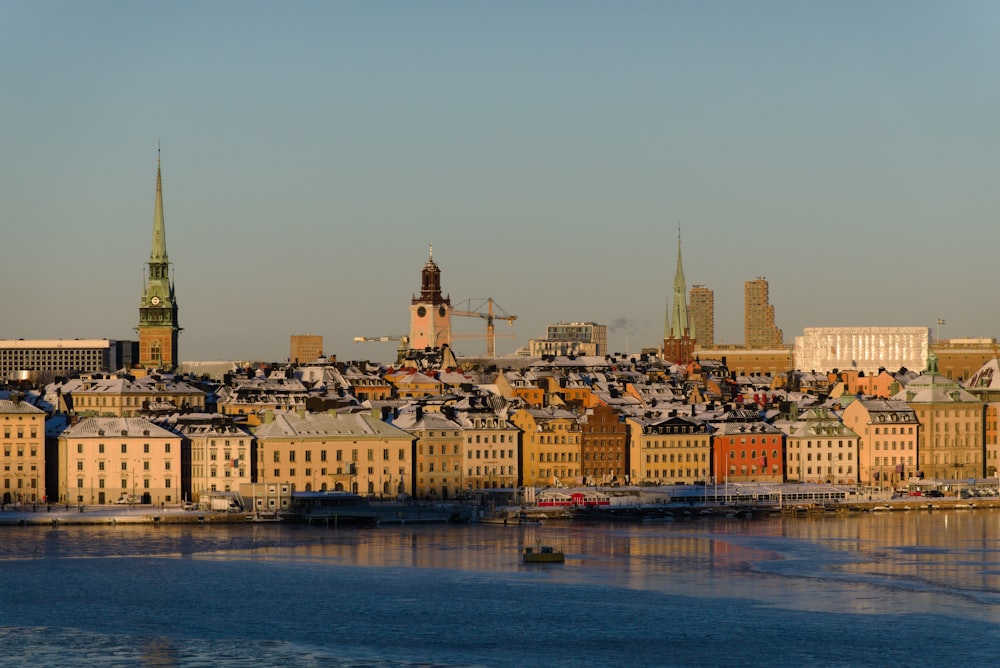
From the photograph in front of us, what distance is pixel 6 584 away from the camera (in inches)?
2662

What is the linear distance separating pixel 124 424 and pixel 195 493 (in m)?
3.93

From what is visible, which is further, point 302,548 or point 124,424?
point 124,424

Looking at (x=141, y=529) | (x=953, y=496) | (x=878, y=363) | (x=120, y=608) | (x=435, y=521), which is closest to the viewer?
(x=120, y=608)

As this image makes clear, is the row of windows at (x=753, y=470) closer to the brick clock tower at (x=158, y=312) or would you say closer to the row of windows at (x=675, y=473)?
the row of windows at (x=675, y=473)

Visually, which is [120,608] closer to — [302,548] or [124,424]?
[302,548]

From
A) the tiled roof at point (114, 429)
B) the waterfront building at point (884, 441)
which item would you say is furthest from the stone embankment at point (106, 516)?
the waterfront building at point (884, 441)

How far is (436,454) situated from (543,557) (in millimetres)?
25766

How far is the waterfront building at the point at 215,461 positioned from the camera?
93.4 meters

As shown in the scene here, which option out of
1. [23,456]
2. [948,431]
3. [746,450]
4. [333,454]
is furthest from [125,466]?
[948,431]

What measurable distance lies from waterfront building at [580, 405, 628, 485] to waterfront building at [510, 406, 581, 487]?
43 cm

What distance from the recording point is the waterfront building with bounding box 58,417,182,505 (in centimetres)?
9238

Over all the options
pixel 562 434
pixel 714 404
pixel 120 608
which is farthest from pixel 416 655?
pixel 714 404

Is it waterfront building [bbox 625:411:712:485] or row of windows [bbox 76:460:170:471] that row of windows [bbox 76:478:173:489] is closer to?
row of windows [bbox 76:460:170:471]

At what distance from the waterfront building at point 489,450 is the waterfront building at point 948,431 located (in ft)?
69.1
